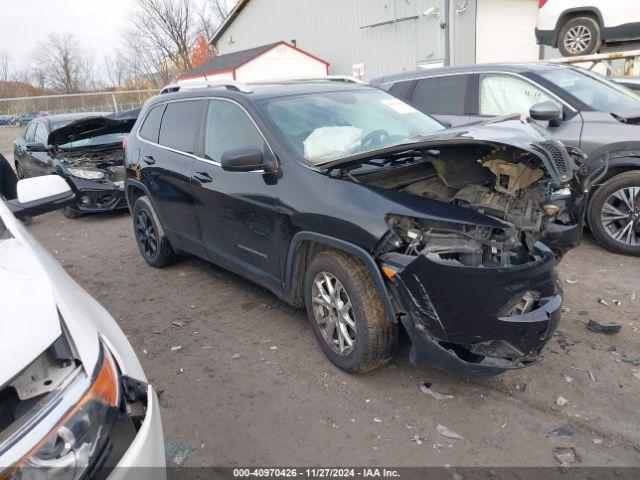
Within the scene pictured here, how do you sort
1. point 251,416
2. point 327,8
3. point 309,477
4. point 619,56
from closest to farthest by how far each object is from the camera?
point 309,477 → point 251,416 → point 619,56 → point 327,8

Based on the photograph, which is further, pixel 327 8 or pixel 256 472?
pixel 327 8

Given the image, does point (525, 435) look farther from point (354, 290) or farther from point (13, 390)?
point (13, 390)

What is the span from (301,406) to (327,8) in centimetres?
2314

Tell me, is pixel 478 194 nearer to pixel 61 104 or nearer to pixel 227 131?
pixel 227 131

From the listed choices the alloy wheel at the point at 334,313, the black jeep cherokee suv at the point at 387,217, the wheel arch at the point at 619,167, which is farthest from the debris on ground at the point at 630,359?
the wheel arch at the point at 619,167

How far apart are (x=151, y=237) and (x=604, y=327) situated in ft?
14.0

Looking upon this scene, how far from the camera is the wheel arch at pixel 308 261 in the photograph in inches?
111

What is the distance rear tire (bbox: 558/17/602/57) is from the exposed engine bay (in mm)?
8884

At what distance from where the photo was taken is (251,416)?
2.96 meters

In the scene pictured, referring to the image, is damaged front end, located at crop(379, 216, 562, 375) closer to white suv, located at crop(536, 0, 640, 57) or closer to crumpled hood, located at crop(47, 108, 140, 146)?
crumpled hood, located at crop(47, 108, 140, 146)

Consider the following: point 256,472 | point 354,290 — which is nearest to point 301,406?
point 256,472

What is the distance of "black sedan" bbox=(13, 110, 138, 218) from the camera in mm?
8016

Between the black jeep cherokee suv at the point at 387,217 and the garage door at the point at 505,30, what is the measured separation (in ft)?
52.2

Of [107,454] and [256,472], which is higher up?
[107,454]
